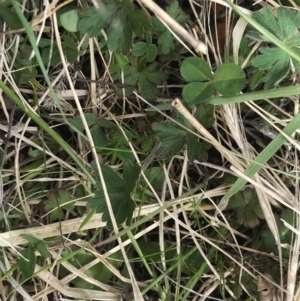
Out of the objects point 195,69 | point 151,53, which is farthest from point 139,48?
point 195,69

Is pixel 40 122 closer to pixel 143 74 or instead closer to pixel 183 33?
pixel 143 74

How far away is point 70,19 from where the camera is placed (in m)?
0.94

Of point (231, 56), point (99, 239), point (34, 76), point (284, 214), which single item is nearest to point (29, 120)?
point (34, 76)

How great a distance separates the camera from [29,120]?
1.06m

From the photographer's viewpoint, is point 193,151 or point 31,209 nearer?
point 193,151

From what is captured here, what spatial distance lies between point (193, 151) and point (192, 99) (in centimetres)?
12

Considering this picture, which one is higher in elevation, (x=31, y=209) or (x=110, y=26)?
(x=110, y=26)

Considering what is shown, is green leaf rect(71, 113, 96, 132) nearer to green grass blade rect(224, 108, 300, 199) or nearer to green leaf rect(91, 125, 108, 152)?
green leaf rect(91, 125, 108, 152)

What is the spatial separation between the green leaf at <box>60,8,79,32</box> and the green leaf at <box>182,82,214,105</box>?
10.7 inches

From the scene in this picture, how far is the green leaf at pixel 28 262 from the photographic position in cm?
107

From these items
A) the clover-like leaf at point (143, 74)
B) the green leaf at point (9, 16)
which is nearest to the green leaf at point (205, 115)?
the clover-like leaf at point (143, 74)

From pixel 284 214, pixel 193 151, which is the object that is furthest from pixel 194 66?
pixel 284 214

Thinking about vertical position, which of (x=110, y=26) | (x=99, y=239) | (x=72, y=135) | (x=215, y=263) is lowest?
(x=215, y=263)

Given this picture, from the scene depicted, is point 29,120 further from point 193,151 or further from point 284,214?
point 284,214
